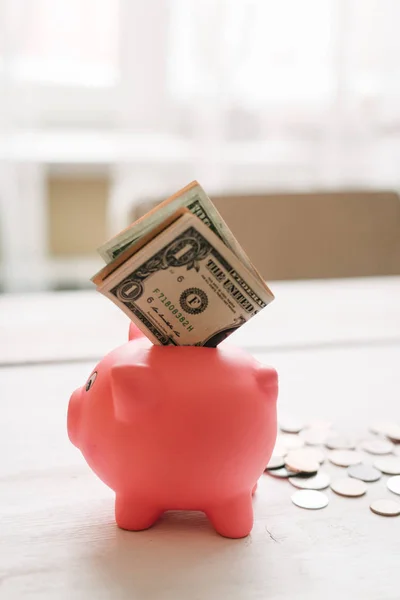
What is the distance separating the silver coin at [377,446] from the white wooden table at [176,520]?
3 centimetres

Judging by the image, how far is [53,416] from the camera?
87cm

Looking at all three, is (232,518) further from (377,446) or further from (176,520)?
(377,446)

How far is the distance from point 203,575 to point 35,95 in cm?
198

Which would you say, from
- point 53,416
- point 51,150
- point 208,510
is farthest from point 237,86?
point 208,510

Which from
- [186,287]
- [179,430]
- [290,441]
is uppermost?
[186,287]

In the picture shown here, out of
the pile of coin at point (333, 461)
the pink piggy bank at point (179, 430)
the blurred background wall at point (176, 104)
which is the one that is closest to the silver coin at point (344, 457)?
the pile of coin at point (333, 461)

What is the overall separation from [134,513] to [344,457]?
26 cm

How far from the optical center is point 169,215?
602mm

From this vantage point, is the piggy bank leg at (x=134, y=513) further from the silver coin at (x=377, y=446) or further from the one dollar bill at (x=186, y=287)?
the silver coin at (x=377, y=446)

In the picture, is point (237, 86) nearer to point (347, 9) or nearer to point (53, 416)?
point (347, 9)

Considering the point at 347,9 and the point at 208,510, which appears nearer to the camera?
the point at 208,510

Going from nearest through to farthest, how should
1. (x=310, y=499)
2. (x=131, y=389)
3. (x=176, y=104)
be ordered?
(x=131, y=389), (x=310, y=499), (x=176, y=104)

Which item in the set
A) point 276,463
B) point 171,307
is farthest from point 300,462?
point 171,307

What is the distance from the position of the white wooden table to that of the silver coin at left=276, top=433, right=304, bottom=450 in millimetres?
69
